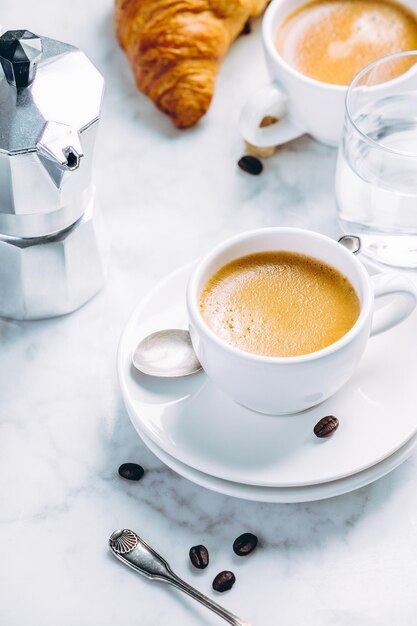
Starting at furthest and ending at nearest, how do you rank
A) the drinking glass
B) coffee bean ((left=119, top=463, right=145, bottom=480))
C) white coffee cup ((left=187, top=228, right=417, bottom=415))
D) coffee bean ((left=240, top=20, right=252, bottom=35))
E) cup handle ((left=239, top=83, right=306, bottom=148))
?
coffee bean ((left=240, top=20, right=252, bottom=35))
cup handle ((left=239, top=83, right=306, bottom=148))
the drinking glass
coffee bean ((left=119, top=463, right=145, bottom=480))
white coffee cup ((left=187, top=228, right=417, bottom=415))

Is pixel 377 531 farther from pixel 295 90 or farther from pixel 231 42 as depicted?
pixel 231 42

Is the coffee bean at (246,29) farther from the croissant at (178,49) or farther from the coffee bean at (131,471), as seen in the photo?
the coffee bean at (131,471)

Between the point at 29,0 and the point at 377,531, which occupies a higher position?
the point at 29,0

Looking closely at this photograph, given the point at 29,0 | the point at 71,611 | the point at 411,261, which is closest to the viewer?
the point at 71,611

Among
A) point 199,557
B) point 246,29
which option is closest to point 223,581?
point 199,557

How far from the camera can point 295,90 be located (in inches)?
55.1

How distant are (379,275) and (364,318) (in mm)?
104

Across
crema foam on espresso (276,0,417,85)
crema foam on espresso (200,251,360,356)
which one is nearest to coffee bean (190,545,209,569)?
crema foam on espresso (200,251,360,356)

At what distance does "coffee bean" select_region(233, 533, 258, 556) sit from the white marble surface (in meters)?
0.01

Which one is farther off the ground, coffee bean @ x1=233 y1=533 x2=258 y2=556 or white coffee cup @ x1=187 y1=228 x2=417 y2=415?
white coffee cup @ x1=187 y1=228 x2=417 y2=415

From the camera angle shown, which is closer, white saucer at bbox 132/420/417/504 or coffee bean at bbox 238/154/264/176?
white saucer at bbox 132/420/417/504

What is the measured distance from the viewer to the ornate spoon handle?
3.40ft

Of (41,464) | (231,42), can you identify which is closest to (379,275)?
(41,464)

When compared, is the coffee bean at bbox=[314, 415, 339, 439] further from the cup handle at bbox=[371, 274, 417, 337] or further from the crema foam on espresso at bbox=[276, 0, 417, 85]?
the crema foam on espresso at bbox=[276, 0, 417, 85]
